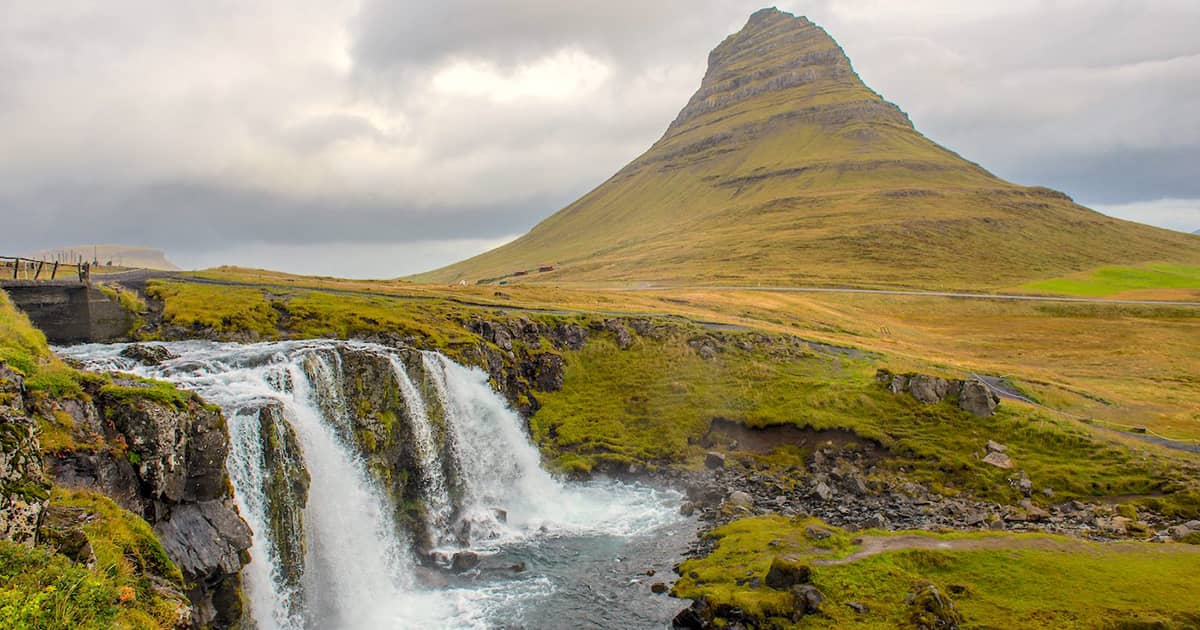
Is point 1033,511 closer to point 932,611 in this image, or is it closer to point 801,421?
point 801,421

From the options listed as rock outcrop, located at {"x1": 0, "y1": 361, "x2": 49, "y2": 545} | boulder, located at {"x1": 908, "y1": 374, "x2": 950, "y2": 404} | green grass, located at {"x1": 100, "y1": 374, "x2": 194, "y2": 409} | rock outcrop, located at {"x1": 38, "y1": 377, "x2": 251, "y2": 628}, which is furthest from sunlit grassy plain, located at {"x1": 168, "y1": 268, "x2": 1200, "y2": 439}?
rock outcrop, located at {"x1": 0, "y1": 361, "x2": 49, "y2": 545}

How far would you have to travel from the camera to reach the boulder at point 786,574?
25.1 meters

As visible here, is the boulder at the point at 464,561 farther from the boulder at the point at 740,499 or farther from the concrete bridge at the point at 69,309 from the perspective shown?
the concrete bridge at the point at 69,309

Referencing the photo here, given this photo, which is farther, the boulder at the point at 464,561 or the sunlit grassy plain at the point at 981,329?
the sunlit grassy plain at the point at 981,329

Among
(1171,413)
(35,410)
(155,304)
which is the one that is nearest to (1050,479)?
(1171,413)

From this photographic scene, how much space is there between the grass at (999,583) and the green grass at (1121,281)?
4616 inches

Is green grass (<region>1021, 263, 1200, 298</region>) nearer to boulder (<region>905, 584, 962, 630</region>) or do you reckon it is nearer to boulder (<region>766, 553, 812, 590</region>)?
boulder (<region>905, 584, 962, 630</region>)

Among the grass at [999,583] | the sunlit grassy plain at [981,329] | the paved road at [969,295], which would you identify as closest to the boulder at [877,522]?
the grass at [999,583]

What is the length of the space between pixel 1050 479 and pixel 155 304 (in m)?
63.3

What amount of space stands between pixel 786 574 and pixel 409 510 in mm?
20460

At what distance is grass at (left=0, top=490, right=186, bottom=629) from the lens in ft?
32.4

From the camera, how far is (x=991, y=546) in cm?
2652

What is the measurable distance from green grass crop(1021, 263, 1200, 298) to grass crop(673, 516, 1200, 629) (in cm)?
11724

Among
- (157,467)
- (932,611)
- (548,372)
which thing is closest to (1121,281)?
(548,372)
